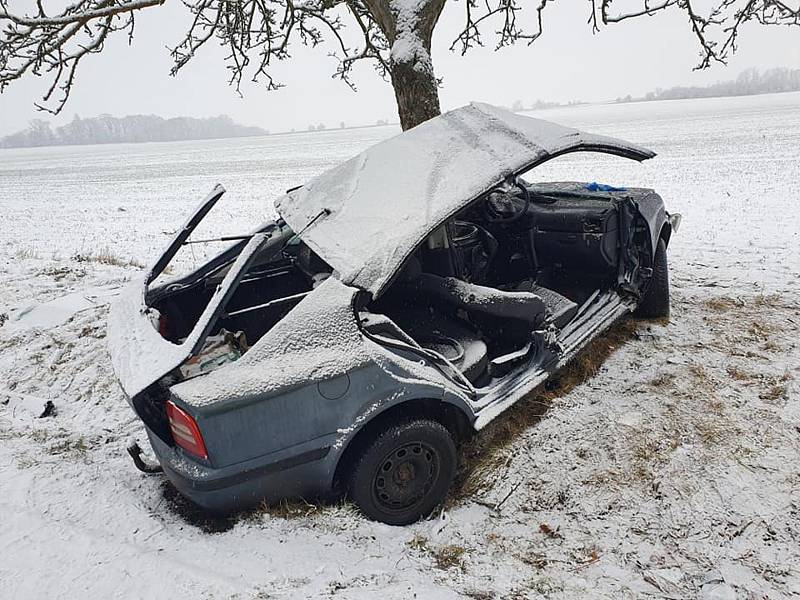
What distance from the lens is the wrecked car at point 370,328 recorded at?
2.29m

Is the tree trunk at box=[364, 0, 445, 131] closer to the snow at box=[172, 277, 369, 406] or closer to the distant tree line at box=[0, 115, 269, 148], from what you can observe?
the snow at box=[172, 277, 369, 406]

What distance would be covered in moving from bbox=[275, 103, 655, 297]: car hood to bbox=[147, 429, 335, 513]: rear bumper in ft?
2.67

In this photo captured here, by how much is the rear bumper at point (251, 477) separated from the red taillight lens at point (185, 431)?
6 cm

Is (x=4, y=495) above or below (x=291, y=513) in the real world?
above

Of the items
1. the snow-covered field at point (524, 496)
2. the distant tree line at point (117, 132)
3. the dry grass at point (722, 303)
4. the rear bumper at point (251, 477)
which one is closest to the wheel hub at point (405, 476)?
the snow-covered field at point (524, 496)

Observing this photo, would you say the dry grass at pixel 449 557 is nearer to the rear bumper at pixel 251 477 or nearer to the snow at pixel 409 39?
the rear bumper at pixel 251 477

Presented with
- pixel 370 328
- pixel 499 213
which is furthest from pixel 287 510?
pixel 499 213

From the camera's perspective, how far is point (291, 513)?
248cm

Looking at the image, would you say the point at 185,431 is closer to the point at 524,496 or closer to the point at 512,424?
the point at 524,496

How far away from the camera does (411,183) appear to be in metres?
2.99

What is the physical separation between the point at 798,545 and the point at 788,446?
0.81 metres

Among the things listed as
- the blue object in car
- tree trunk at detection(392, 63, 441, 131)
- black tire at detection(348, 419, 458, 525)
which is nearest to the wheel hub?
black tire at detection(348, 419, 458, 525)

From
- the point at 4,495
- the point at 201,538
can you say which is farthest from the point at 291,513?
the point at 4,495

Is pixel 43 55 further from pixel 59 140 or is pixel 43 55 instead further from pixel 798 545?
pixel 59 140
